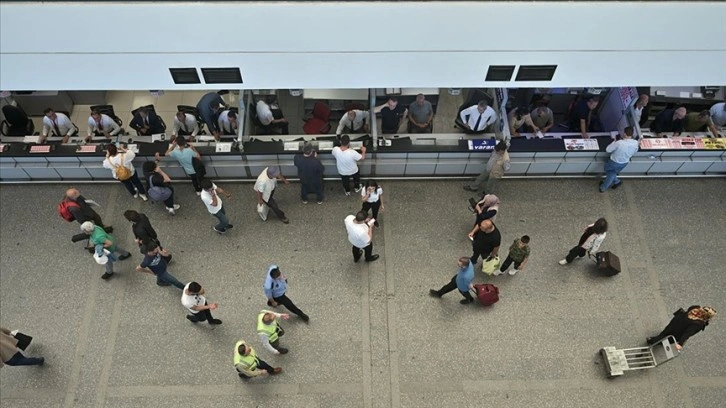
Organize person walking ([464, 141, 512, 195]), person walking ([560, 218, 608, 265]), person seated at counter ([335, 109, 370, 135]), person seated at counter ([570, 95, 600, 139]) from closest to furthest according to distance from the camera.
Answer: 1. person walking ([560, 218, 608, 265])
2. person walking ([464, 141, 512, 195])
3. person seated at counter ([335, 109, 370, 135])
4. person seated at counter ([570, 95, 600, 139])

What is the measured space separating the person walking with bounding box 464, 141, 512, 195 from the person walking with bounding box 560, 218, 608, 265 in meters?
1.56

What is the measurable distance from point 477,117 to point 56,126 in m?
7.18

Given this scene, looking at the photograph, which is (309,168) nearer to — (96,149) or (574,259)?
(96,149)

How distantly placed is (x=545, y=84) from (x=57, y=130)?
8.04 meters

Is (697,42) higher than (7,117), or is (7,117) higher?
(7,117)

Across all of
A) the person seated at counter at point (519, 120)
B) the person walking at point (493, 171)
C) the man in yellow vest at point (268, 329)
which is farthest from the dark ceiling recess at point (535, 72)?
the man in yellow vest at point (268, 329)

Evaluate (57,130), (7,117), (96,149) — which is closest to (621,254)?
(96,149)

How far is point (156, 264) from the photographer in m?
7.45

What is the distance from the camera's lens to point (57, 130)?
923 cm

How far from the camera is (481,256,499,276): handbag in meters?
7.98

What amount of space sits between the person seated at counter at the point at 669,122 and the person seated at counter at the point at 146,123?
28.3 ft

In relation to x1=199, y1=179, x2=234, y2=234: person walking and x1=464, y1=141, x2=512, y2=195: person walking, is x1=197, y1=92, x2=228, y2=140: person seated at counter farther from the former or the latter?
x1=464, y1=141, x2=512, y2=195: person walking

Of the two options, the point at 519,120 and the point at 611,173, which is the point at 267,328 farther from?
the point at 611,173

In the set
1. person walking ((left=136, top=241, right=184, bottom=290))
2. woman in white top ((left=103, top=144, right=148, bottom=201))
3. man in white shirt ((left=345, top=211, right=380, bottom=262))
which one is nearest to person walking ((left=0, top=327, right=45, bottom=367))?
person walking ((left=136, top=241, right=184, bottom=290))
